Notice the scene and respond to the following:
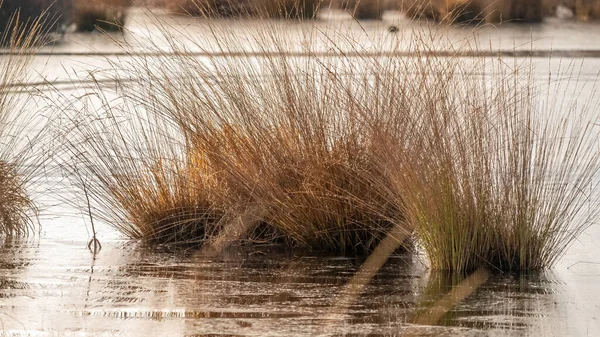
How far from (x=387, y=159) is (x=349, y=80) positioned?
68 cm

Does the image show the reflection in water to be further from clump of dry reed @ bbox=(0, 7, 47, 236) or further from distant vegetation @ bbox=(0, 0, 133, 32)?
distant vegetation @ bbox=(0, 0, 133, 32)

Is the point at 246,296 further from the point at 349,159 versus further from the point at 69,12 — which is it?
the point at 69,12

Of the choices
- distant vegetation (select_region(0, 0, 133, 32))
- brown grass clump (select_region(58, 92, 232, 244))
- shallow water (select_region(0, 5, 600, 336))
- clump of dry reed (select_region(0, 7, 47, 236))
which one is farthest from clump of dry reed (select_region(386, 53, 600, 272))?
distant vegetation (select_region(0, 0, 133, 32))

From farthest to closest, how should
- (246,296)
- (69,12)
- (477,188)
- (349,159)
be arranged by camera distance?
(69,12) → (349,159) → (477,188) → (246,296)

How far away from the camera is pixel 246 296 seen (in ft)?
15.2

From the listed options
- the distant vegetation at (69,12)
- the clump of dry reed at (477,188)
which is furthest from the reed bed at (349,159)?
the distant vegetation at (69,12)

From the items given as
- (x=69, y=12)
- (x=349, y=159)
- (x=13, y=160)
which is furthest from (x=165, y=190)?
(x=69, y=12)

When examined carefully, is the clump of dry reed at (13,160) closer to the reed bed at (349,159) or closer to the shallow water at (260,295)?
the shallow water at (260,295)

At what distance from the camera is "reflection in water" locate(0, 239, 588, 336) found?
4.08 meters

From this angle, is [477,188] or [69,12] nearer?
[477,188]

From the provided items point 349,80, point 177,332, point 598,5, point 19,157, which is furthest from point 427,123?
point 598,5

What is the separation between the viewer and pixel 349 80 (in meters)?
5.80

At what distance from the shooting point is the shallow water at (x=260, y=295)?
161 inches

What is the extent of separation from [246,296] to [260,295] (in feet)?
0.21
